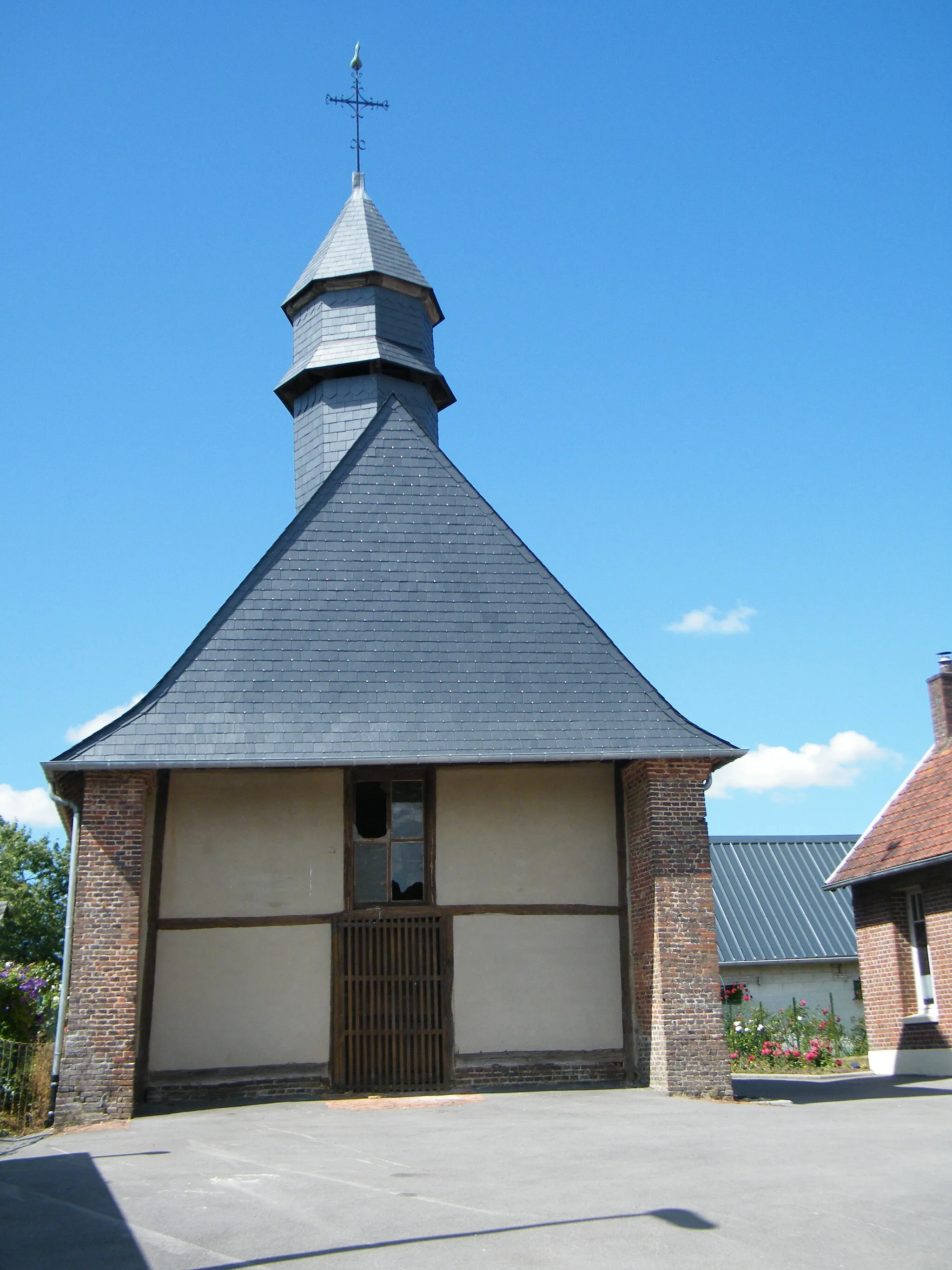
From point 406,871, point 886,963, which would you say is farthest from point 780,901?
point 406,871

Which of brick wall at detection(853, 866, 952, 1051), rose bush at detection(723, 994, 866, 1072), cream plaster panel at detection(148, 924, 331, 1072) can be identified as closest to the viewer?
cream plaster panel at detection(148, 924, 331, 1072)

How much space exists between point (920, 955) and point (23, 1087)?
13.5m

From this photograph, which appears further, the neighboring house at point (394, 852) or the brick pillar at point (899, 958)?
the brick pillar at point (899, 958)

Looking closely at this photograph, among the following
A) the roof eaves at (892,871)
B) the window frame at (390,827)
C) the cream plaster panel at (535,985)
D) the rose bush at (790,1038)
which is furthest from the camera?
the rose bush at (790,1038)

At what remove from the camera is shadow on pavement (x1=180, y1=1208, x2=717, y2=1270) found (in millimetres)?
5422

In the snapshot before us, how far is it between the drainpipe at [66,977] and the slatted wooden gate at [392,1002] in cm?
278

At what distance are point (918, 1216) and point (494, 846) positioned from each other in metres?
7.34

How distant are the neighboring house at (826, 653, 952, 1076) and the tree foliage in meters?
27.6

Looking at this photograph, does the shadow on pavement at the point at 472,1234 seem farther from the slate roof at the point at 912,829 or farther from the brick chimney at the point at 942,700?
the brick chimney at the point at 942,700

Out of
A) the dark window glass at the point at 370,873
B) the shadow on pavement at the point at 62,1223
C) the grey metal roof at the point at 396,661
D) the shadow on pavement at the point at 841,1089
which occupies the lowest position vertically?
the shadow on pavement at the point at 841,1089

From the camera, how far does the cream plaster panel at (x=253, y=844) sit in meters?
12.8

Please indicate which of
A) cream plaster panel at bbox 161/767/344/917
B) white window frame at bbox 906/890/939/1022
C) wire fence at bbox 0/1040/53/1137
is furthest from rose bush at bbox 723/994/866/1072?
wire fence at bbox 0/1040/53/1137

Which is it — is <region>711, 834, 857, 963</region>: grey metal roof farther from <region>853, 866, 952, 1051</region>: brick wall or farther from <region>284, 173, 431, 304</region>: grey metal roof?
<region>284, 173, 431, 304</region>: grey metal roof

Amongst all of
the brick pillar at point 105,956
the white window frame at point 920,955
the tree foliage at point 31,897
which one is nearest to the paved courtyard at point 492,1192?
the brick pillar at point 105,956
